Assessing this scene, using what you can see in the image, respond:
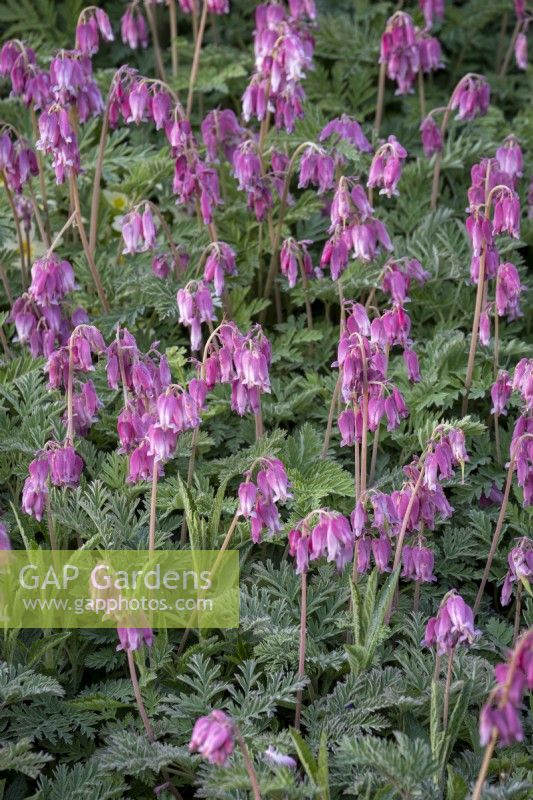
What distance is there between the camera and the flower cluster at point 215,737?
2.28 metres

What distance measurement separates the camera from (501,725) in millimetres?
2037

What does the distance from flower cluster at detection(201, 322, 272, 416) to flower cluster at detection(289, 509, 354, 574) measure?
19.8 inches

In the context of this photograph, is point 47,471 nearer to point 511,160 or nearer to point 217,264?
point 217,264

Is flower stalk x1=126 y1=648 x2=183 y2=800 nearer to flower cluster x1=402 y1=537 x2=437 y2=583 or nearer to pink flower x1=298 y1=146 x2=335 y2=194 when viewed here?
flower cluster x1=402 y1=537 x2=437 y2=583

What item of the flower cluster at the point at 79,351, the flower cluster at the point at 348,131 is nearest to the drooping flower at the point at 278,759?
the flower cluster at the point at 79,351

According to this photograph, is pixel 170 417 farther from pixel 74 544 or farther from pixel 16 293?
pixel 16 293

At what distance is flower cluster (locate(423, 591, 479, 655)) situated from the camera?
2711 millimetres

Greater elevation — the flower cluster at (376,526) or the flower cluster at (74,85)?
the flower cluster at (74,85)

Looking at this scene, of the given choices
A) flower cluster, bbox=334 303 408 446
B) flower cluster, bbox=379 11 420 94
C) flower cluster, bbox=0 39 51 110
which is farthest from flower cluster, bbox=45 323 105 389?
flower cluster, bbox=379 11 420 94

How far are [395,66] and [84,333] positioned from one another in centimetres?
224

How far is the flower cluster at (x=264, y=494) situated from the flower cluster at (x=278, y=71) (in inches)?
70.9

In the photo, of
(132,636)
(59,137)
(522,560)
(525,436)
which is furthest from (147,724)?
(59,137)

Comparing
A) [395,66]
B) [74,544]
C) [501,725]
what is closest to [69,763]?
[74,544]

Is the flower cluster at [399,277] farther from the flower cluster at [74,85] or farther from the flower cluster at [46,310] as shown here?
the flower cluster at [74,85]
